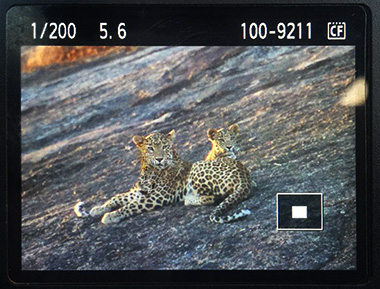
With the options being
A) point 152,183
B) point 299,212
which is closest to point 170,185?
point 152,183

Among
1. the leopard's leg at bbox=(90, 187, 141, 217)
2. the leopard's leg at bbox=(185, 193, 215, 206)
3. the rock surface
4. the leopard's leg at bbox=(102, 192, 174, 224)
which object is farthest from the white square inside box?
the leopard's leg at bbox=(90, 187, 141, 217)

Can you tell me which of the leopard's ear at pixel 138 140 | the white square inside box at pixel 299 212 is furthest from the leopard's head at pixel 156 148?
the white square inside box at pixel 299 212

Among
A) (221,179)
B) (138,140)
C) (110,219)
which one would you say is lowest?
(110,219)

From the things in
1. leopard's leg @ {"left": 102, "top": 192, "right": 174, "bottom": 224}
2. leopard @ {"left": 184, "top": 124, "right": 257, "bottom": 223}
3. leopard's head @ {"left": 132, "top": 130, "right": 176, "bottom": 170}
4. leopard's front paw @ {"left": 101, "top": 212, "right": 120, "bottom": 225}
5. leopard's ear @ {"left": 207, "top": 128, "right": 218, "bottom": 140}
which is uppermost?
leopard's ear @ {"left": 207, "top": 128, "right": 218, "bottom": 140}

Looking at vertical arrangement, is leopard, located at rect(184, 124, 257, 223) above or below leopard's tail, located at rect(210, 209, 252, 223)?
above

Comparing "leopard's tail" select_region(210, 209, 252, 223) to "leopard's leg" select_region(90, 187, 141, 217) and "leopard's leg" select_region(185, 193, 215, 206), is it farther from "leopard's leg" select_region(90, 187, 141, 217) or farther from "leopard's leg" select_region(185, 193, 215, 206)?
"leopard's leg" select_region(90, 187, 141, 217)

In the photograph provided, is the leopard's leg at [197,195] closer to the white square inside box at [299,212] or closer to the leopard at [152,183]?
the leopard at [152,183]

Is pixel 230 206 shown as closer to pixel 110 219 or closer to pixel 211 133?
pixel 211 133

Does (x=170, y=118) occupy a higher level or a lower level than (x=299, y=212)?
higher
